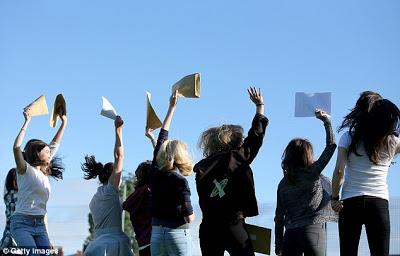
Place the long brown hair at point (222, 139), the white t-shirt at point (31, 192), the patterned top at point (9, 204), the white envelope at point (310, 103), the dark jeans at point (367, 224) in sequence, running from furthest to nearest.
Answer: the patterned top at point (9, 204), the white t-shirt at point (31, 192), the white envelope at point (310, 103), the long brown hair at point (222, 139), the dark jeans at point (367, 224)

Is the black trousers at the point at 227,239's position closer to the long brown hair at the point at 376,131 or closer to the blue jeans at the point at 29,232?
the long brown hair at the point at 376,131

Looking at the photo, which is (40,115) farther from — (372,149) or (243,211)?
(372,149)

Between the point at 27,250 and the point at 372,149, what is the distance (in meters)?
3.49

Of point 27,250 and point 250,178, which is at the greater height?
point 250,178

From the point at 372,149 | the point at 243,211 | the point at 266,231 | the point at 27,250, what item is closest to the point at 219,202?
the point at 243,211

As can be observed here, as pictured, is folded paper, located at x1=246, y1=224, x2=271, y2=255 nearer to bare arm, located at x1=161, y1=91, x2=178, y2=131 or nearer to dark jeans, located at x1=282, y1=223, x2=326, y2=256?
dark jeans, located at x1=282, y1=223, x2=326, y2=256

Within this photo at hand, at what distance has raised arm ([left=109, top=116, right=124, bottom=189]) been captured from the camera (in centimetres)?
762

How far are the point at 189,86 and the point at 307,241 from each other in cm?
176

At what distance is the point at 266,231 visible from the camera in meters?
6.95

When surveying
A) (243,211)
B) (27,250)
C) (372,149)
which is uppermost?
(372,149)

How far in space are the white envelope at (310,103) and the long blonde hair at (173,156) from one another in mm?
1046

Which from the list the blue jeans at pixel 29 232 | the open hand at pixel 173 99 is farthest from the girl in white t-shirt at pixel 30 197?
the open hand at pixel 173 99

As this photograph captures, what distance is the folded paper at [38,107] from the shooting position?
8055 mm

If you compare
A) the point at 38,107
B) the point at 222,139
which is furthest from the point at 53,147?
the point at 222,139
